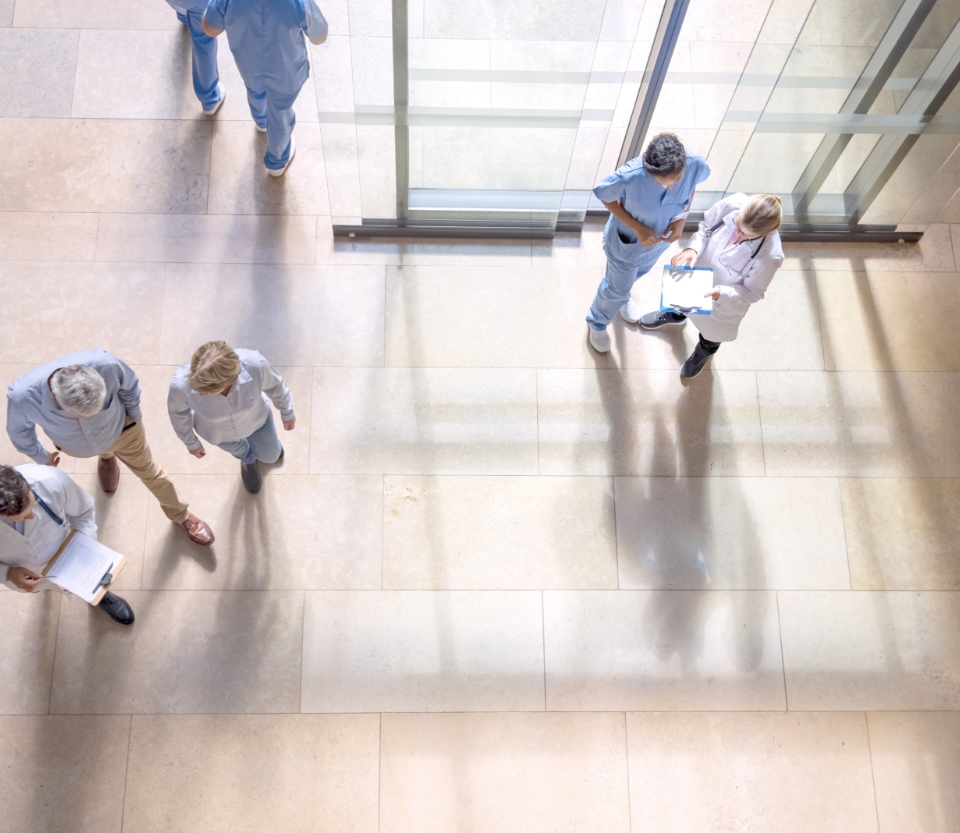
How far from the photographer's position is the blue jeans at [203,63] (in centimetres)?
452

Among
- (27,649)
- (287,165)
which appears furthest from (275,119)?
(27,649)

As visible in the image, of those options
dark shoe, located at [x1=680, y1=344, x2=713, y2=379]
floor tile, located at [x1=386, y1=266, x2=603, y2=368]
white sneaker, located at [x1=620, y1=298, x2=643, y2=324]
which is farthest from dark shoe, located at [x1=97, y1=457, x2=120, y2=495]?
dark shoe, located at [x1=680, y1=344, x2=713, y2=379]

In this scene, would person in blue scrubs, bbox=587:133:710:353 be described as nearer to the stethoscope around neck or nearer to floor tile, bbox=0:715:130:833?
the stethoscope around neck

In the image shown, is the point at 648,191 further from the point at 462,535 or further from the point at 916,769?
the point at 916,769

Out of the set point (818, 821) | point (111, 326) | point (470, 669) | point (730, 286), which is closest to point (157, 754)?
point (470, 669)

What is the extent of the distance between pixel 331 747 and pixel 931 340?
4.05 m

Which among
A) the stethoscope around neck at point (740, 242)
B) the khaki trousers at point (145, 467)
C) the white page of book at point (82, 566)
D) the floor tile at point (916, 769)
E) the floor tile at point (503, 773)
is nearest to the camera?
the white page of book at point (82, 566)

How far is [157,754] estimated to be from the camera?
3787 millimetres

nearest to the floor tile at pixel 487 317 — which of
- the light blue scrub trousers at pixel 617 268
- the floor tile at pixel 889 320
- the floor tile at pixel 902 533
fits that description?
the light blue scrub trousers at pixel 617 268

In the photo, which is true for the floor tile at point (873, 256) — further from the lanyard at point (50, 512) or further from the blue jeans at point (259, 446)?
the lanyard at point (50, 512)

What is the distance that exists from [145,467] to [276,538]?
0.79 metres

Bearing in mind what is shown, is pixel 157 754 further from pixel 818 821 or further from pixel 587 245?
pixel 587 245

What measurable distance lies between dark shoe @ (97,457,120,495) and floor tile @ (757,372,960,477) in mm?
3479

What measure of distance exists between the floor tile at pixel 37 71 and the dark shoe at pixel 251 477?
2626mm
